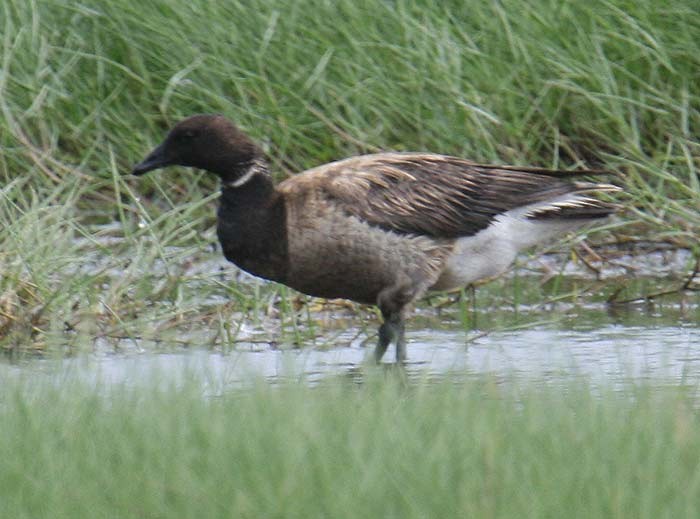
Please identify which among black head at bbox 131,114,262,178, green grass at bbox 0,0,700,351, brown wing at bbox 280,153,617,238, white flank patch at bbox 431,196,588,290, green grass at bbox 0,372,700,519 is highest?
green grass at bbox 0,0,700,351

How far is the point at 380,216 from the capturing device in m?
6.73

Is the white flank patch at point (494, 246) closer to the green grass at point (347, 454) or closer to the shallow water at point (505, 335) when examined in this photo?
the shallow water at point (505, 335)

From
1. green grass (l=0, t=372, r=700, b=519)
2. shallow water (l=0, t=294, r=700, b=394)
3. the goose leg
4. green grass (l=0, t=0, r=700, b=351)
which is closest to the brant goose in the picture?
the goose leg

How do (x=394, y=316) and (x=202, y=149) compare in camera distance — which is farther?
(x=202, y=149)

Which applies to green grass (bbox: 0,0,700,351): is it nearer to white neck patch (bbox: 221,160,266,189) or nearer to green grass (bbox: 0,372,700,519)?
white neck patch (bbox: 221,160,266,189)

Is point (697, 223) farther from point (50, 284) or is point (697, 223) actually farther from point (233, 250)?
point (50, 284)

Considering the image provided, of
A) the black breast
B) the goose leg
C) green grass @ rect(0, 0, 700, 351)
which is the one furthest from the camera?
green grass @ rect(0, 0, 700, 351)

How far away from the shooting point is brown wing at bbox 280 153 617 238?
6.79m

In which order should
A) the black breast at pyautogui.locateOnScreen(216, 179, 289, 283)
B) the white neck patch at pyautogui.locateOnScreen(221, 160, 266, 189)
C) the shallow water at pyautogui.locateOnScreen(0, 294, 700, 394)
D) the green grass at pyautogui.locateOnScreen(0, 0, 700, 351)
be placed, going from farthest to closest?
1. the green grass at pyautogui.locateOnScreen(0, 0, 700, 351)
2. the white neck patch at pyautogui.locateOnScreen(221, 160, 266, 189)
3. the black breast at pyautogui.locateOnScreen(216, 179, 289, 283)
4. the shallow water at pyautogui.locateOnScreen(0, 294, 700, 394)

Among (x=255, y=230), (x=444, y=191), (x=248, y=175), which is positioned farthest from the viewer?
(x=444, y=191)

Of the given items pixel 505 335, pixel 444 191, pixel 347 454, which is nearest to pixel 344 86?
pixel 444 191

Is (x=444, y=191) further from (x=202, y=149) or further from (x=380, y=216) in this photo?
(x=202, y=149)

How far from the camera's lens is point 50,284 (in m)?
7.18

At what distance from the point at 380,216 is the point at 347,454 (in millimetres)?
2995
